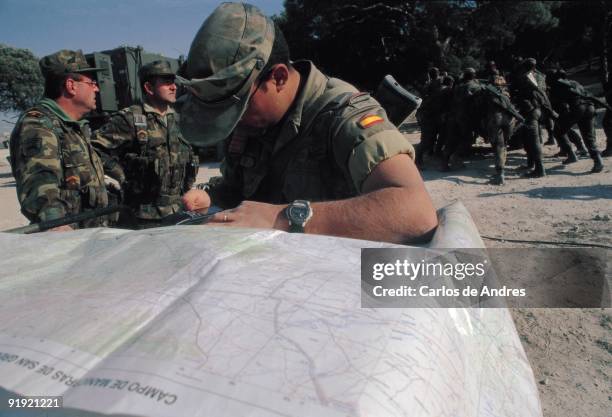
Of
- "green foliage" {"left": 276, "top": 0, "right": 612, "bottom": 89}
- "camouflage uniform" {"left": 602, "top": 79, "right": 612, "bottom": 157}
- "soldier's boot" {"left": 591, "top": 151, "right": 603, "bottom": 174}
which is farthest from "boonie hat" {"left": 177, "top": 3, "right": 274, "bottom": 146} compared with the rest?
"green foliage" {"left": 276, "top": 0, "right": 612, "bottom": 89}

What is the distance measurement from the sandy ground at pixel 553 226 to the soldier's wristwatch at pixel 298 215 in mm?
1652

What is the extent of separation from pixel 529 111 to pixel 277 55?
7.49 metres

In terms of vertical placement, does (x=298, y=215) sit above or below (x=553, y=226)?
above

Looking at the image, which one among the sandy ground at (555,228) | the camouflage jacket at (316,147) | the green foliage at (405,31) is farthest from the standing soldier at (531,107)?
the green foliage at (405,31)

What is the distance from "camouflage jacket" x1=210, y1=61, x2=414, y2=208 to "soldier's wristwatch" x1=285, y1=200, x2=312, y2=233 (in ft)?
0.67

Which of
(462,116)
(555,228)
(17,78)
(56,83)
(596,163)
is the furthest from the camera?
(17,78)

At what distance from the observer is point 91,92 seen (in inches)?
128

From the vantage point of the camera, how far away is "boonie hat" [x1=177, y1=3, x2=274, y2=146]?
4.54ft

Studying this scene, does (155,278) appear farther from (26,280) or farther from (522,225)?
(522,225)

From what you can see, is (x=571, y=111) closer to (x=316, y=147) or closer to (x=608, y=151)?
(x=608, y=151)

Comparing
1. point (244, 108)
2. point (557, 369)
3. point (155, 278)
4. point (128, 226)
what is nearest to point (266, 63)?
point (244, 108)

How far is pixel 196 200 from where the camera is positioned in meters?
1.88

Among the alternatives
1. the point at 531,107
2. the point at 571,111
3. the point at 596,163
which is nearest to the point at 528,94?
the point at 531,107

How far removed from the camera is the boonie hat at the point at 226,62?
1383mm
